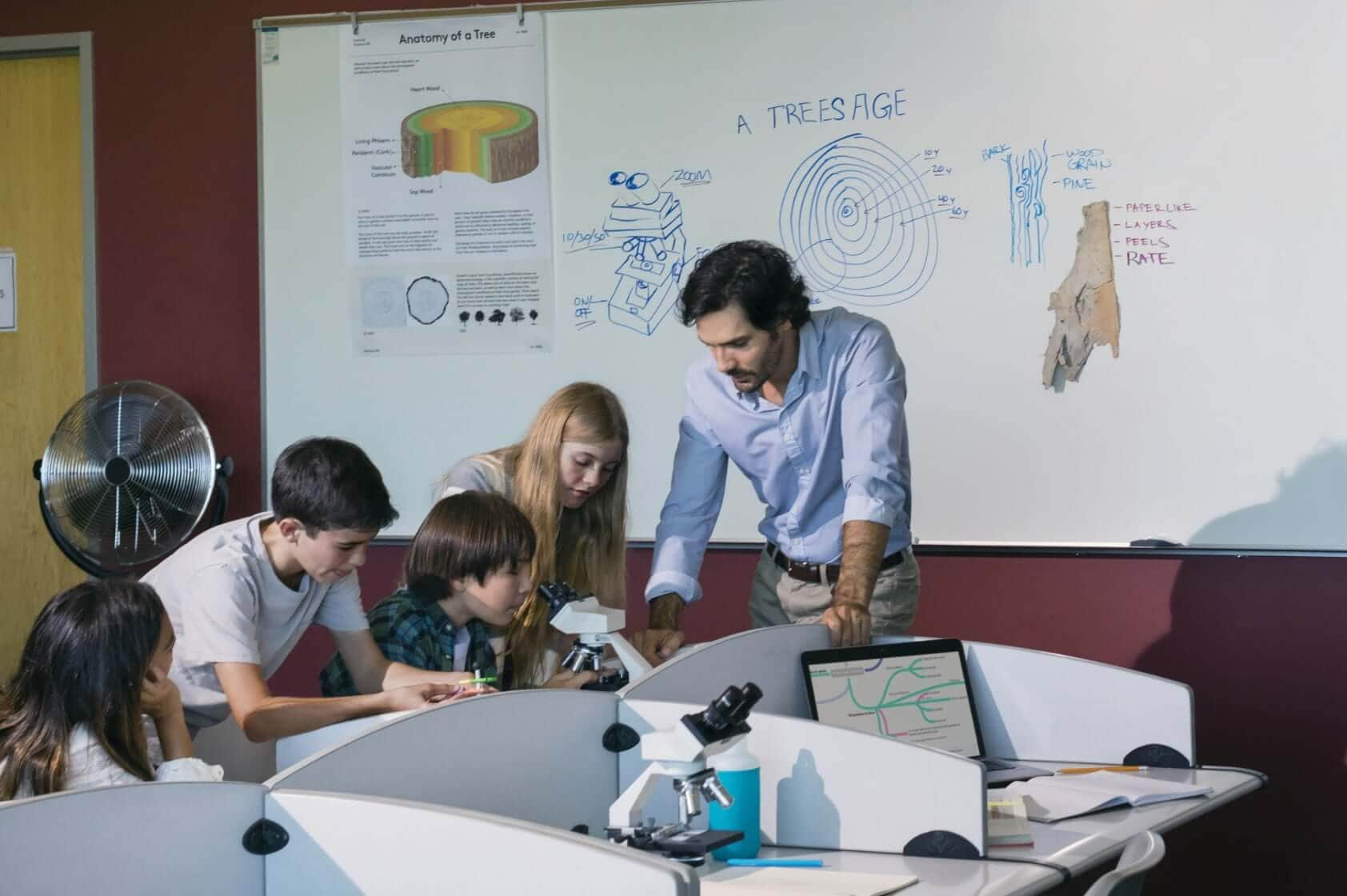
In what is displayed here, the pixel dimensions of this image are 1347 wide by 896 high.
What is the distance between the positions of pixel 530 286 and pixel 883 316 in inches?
36.6

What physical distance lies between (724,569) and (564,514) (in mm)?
1061

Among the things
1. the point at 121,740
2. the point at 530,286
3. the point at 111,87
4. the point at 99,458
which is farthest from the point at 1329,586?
the point at 111,87

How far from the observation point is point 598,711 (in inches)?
77.6

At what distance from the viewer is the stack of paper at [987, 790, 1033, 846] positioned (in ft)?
6.56

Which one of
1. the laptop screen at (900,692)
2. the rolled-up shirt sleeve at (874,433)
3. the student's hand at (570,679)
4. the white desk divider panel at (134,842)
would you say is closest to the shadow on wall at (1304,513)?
the rolled-up shirt sleeve at (874,433)

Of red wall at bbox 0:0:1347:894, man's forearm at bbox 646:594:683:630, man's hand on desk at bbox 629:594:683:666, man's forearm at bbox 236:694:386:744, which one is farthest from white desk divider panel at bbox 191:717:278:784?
red wall at bbox 0:0:1347:894

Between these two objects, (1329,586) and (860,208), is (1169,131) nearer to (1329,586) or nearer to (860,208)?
(860,208)

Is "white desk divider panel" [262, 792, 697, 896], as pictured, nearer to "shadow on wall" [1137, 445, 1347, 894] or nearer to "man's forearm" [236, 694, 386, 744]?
"man's forearm" [236, 694, 386, 744]

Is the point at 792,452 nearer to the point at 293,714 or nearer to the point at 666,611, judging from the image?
the point at 666,611

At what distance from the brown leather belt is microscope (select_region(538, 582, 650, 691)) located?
651mm

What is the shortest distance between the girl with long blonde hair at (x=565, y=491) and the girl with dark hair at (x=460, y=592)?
0.25 feet

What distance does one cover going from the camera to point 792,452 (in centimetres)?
288

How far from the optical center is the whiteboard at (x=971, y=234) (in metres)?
3.46

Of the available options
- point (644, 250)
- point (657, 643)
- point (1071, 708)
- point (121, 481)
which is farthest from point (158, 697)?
point (644, 250)
